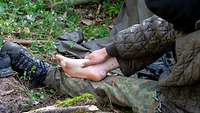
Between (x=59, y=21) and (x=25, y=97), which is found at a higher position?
(x=59, y=21)

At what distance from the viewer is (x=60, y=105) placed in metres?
3.10

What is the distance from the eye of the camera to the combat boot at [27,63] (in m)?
3.94

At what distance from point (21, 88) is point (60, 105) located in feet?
2.57

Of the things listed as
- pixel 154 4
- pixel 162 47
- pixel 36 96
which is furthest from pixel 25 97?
pixel 154 4

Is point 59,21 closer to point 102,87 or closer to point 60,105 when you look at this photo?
point 102,87

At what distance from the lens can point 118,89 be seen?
3.41 meters

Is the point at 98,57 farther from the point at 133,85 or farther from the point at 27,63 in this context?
the point at 27,63

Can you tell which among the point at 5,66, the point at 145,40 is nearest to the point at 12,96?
the point at 5,66

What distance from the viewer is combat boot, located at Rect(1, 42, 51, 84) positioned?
3.94m

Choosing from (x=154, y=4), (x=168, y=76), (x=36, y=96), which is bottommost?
(x=36, y=96)

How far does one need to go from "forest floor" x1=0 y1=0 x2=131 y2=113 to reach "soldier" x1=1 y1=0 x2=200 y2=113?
0.74 meters

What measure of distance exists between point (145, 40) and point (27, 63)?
111 cm

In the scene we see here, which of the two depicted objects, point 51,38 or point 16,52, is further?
point 51,38

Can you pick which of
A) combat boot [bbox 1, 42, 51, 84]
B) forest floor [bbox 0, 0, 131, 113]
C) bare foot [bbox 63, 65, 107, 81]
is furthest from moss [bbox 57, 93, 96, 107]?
forest floor [bbox 0, 0, 131, 113]
